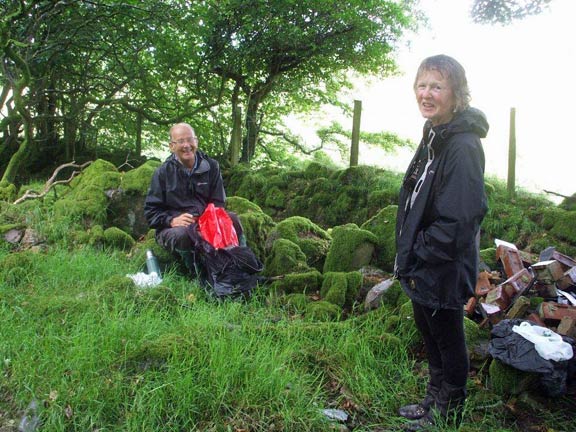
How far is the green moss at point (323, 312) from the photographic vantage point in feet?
12.8

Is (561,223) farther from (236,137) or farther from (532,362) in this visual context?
(236,137)

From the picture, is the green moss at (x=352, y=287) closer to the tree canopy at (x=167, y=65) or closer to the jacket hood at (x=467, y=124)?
the jacket hood at (x=467, y=124)

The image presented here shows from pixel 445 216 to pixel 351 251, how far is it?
2.64m

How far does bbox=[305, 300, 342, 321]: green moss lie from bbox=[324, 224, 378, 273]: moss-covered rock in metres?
0.83

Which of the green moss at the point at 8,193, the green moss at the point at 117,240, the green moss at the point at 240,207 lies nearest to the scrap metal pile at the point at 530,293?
the green moss at the point at 240,207

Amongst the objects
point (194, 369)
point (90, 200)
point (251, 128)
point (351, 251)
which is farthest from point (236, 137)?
point (194, 369)

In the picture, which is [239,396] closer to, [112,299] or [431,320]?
[431,320]

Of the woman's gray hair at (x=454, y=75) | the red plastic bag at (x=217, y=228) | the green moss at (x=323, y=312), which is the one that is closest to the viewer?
the woman's gray hair at (x=454, y=75)

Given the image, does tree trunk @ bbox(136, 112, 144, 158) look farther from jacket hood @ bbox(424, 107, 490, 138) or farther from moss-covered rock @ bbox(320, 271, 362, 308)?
jacket hood @ bbox(424, 107, 490, 138)

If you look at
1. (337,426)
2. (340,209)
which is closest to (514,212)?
(340,209)

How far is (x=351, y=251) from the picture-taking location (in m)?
4.86

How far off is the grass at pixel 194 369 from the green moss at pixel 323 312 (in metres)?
0.13

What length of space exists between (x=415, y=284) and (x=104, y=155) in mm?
11014

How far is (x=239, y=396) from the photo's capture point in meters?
2.70
